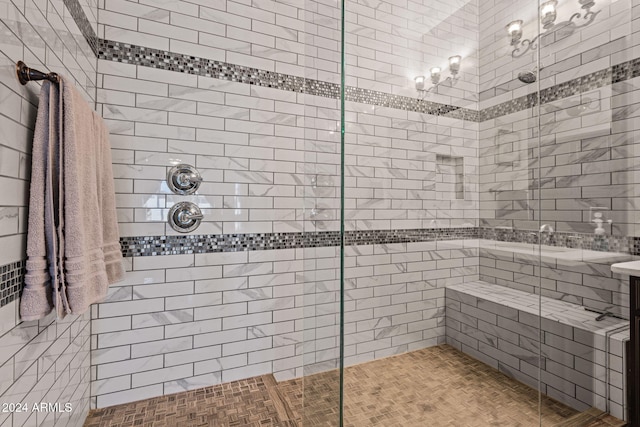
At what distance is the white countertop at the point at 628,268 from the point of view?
149 centimetres

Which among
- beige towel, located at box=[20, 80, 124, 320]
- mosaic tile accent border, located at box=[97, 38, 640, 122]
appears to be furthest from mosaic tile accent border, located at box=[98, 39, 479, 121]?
beige towel, located at box=[20, 80, 124, 320]

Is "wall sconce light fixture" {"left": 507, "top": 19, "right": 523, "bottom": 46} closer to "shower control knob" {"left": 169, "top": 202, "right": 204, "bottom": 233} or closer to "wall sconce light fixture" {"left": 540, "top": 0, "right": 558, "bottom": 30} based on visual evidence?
"wall sconce light fixture" {"left": 540, "top": 0, "right": 558, "bottom": 30}

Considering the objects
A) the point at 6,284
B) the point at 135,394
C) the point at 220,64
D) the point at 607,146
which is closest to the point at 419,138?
the point at 607,146

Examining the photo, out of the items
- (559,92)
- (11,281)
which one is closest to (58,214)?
(11,281)

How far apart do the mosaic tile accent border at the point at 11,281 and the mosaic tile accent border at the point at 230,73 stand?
132 centimetres

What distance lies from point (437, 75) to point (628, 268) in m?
1.36

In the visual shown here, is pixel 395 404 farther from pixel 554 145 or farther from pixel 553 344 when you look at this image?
pixel 554 145

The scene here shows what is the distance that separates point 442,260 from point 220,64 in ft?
5.99

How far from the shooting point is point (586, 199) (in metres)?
1.73

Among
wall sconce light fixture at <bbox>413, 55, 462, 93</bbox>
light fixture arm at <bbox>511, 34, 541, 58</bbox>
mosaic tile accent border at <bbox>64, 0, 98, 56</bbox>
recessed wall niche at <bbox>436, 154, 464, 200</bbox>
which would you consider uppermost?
mosaic tile accent border at <bbox>64, 0, 98, 56</bbox>

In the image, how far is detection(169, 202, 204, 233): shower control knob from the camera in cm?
189

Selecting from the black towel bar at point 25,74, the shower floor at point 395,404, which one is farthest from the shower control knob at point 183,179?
the shower floor at point 395,404

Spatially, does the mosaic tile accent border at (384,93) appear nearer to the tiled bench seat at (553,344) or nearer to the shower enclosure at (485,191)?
the shower enclosure at (485,191)

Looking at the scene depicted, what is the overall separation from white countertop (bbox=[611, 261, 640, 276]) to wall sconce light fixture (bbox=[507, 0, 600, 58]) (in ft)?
3.94
